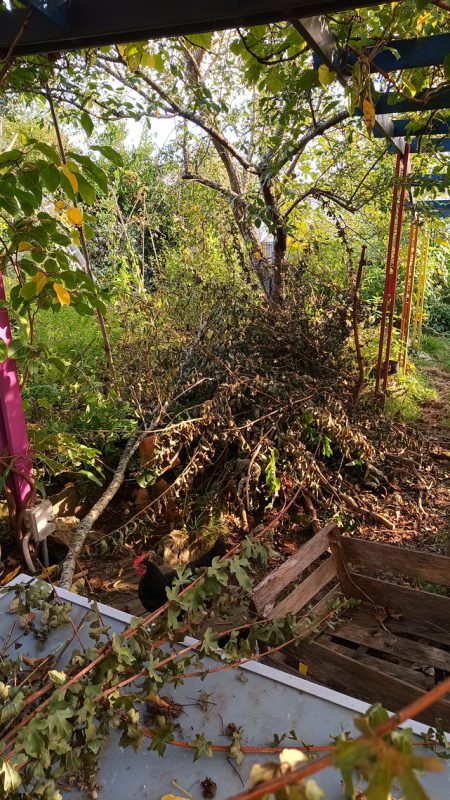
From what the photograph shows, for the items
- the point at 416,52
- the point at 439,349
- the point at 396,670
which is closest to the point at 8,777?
the point at 396,670

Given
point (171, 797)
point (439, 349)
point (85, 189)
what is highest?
point (85, 189)

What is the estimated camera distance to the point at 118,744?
43.3 inches

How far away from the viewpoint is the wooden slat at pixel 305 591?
2279mm

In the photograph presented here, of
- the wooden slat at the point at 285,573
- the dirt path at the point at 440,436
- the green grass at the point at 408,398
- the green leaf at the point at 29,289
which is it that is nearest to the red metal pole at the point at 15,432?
the green leaf at the point at 29,289

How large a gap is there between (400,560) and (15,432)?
1.93 m

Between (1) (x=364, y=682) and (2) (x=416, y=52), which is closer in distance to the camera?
(1) (x=364, y=682)

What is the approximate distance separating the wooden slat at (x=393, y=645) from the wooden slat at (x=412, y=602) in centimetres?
11

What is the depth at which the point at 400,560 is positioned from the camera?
260 cm

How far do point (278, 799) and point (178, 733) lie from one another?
82cm

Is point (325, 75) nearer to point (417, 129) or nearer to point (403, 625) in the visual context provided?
point (417, 129)

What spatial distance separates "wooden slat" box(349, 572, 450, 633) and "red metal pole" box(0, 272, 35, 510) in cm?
176

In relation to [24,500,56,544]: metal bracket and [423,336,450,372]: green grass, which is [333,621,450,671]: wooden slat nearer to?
[24,500,56,544]: metal bracket

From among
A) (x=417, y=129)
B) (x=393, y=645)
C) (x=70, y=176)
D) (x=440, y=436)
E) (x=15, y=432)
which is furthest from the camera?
(x=440, y=436)

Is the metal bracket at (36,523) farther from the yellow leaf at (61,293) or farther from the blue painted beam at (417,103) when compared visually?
the blue painted beam at (417,103)
